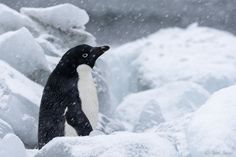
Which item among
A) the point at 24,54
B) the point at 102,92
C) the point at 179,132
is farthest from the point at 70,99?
the point at 102,92

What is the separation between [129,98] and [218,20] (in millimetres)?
5129

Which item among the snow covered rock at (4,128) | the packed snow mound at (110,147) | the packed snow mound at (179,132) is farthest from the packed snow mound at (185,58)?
the packed snow mound at (110,147)

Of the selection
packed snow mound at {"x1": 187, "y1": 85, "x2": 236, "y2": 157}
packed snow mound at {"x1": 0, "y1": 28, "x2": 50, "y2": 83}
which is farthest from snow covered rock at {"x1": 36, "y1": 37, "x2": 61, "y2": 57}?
packed snow mound at {"x1": 187, "y1": 85, "x2": 236, "y2": 157}

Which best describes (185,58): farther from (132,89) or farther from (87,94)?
(87,94)

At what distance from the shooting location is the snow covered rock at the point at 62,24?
4.67 m

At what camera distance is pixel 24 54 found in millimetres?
3891

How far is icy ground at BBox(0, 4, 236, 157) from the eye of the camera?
2303 mm

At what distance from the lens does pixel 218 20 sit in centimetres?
1066

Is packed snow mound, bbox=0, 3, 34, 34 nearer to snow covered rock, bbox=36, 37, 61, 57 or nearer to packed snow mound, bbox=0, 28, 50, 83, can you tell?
snow covered rock, bbox=36, 37, 61, 57

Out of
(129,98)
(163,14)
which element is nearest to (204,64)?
(129,98)

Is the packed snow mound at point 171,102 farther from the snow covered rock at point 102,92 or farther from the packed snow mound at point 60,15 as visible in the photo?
the packed snow mound at point 60,15

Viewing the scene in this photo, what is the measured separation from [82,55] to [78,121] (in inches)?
14.3

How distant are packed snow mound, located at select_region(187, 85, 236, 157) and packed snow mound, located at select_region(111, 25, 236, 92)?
11.8 feet

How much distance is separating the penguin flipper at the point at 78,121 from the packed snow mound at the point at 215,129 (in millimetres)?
631
